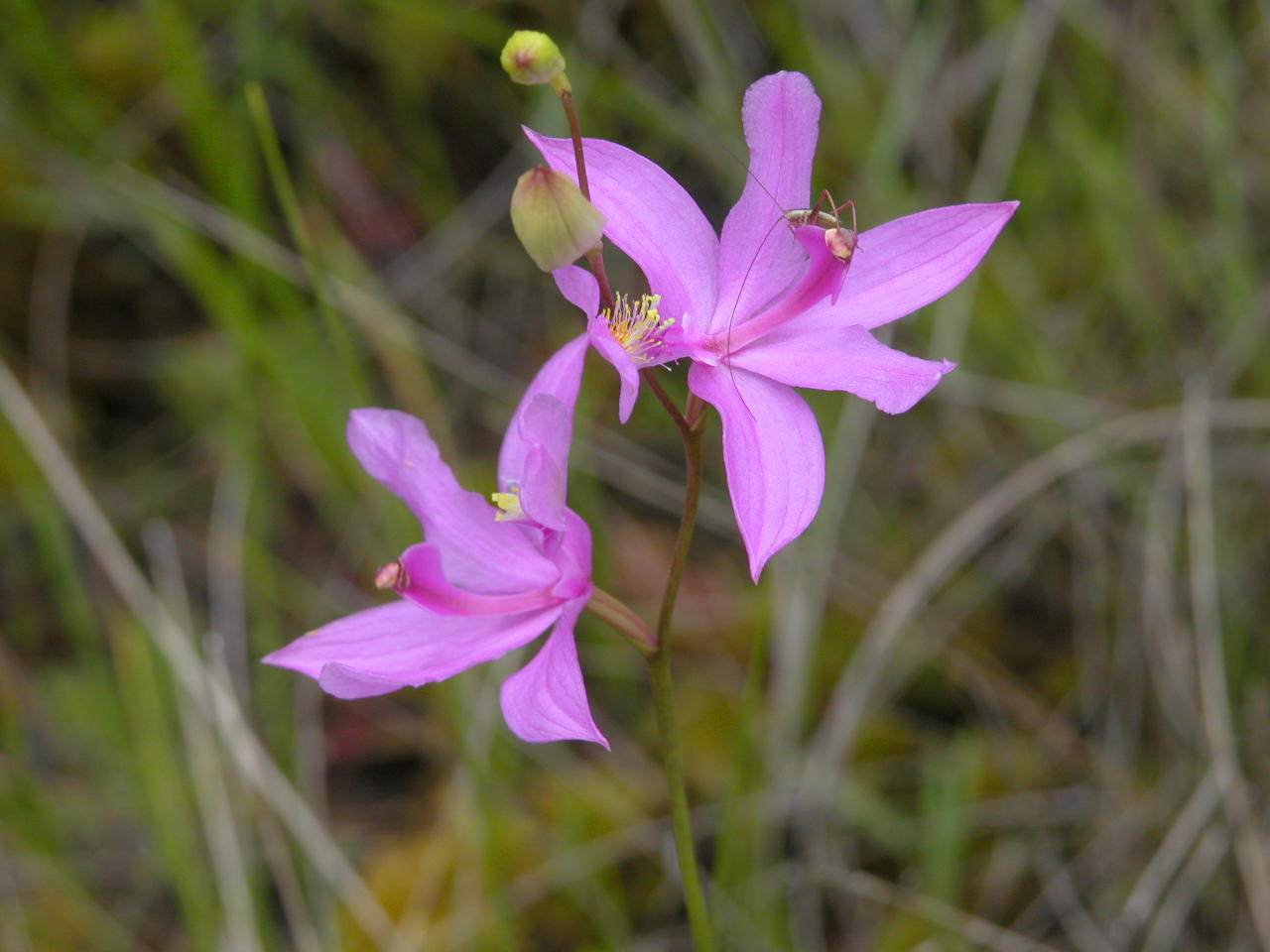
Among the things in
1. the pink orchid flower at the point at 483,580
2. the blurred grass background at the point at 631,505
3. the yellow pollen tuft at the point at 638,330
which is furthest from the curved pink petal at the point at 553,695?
the blurred grass background at the point at 631,505

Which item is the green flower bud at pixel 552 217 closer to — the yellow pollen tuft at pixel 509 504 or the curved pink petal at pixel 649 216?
the curved pink petal at pixel 649 216

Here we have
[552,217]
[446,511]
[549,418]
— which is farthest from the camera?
[446,511]

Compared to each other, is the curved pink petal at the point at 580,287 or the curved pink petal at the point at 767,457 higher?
the curved pink petal at the point at 580,287

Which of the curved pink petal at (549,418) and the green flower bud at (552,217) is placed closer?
the green flower bud at (552,217)

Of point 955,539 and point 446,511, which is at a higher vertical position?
point 446,511

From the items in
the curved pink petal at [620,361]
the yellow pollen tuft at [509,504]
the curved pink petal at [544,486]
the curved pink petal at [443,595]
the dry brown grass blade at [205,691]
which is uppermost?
the curved pink petal at [620,361]

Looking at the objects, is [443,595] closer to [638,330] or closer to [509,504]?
[509,504]

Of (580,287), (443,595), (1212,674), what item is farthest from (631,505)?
(580,287)

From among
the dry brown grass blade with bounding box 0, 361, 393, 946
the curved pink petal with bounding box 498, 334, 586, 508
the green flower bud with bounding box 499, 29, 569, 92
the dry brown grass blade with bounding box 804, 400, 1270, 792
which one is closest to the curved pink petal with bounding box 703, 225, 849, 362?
the curved pink petal with bounding box 498, 334, 586, 508
